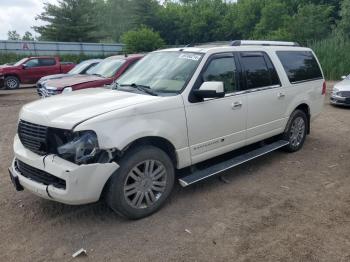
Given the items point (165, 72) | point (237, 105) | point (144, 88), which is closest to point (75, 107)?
point (144, 88)

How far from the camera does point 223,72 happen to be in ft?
16.0

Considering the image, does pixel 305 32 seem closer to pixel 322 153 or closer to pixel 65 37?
pixel 65 37

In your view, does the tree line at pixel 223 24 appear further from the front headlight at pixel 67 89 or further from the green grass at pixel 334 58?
the front headlight at pixel 67 89

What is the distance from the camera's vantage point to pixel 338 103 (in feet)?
36.8

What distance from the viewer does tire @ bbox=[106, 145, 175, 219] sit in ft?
12.3

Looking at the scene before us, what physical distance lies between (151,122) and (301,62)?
3.67 meters

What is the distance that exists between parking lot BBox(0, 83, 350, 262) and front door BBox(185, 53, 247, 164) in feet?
1.93

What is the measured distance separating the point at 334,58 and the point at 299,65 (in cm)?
1489

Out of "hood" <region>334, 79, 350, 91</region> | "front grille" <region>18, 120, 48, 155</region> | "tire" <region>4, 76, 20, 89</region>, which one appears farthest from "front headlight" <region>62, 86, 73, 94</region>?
"tire" <region>4, 76, 20, 89</region>

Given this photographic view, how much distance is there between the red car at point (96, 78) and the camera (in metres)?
9.27

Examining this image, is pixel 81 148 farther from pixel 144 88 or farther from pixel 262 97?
pixel 262 97

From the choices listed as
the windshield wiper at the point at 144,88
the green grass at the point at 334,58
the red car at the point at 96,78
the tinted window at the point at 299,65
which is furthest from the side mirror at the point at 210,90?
the green grass at the point at 334,58

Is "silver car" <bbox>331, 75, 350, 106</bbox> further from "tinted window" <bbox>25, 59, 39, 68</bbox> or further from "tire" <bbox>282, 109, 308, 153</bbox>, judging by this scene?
"tinted window" <bbox>25, 59, 39, 68</bbox>

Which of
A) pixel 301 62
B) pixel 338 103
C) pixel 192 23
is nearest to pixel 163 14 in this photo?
pixel 192 23
